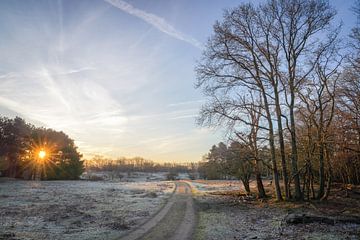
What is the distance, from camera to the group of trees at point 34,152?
63.0m

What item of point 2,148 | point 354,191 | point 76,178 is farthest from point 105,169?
point 354,191

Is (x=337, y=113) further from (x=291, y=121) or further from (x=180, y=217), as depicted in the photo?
(x=180, y=217)

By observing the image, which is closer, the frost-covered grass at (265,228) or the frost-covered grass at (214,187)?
the frost-covered grass at (265,228)

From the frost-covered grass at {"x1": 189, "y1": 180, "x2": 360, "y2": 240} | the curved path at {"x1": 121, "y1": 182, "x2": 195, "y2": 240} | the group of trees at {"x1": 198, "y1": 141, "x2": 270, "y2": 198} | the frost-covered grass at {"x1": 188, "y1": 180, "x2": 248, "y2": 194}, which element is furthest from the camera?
the frost-covered grass at {"x1": 188, "y1": 180, "x2": 248, "y2": 194}

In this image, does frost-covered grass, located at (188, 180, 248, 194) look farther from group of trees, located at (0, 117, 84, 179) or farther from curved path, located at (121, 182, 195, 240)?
group of trees, located at (0, 117, 84, 179)

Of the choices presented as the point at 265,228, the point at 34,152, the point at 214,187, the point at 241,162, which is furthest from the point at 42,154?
the point at 265,228

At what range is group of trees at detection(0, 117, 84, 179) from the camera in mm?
63031

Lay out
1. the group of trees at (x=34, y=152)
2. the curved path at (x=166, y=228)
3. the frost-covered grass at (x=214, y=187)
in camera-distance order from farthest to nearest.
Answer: the group of trees at (x=34, y=152) → the frost-covered grass at (x=214, y=187) → the curved path at (x=166, y=228)

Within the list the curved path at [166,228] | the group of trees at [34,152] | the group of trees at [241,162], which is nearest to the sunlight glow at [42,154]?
the group of trees at [34,152]

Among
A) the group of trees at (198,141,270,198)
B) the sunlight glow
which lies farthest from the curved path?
the sunlight glow

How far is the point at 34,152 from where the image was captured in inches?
2699

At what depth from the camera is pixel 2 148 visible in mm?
61688

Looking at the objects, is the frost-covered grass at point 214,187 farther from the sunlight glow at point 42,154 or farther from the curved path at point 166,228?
the sunlight glow at point 42,154

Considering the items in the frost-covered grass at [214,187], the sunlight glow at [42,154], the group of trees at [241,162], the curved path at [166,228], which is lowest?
the curved path at [166,228]
